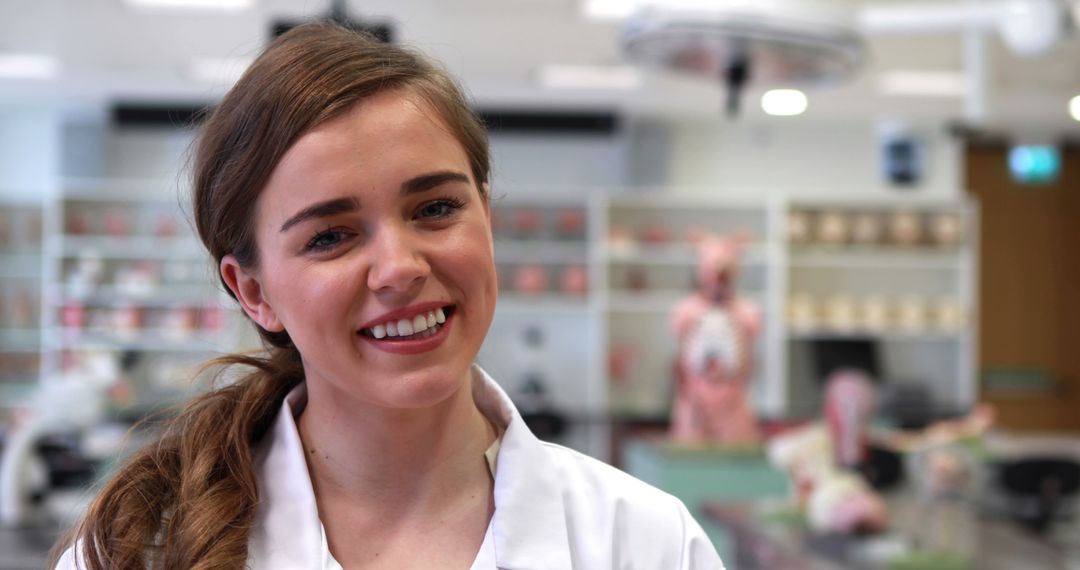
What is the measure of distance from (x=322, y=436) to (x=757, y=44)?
2876mm

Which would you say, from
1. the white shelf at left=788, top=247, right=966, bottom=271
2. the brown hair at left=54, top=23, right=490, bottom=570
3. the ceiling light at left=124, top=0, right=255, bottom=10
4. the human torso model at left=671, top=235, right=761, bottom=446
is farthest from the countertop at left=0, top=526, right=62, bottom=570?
the white shelf at left=788, top=247, right=966, bottom=271

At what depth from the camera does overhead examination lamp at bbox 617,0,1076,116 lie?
3.73 metres

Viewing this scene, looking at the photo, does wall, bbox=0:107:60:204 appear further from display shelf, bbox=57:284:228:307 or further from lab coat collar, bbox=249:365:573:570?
lab coat collar, bbox=249:365:573:570

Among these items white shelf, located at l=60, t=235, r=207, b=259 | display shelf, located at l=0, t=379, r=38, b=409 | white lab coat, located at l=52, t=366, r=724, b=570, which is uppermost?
white lab coat, located at l=52, t=366, r=724, b=570

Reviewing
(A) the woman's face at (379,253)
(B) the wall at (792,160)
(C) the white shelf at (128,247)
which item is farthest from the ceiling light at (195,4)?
(A) the woman's face at (379,253)

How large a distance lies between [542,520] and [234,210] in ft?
1.42

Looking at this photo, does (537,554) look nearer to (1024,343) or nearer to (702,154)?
(702,154)

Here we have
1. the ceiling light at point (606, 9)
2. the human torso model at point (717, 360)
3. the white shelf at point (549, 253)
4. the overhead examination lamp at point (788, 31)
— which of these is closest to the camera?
the overhead examination lamp at point (788, 31)

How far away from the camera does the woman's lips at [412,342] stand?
1.13 m

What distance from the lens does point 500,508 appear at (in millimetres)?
1218

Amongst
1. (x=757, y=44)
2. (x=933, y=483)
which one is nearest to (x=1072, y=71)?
(x=757, y=44)

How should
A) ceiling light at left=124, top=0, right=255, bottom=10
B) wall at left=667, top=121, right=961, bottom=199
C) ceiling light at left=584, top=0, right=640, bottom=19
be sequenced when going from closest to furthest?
1. ceiling light at left=584, top=0, right=640, bottom=19
2. ceiling light at left=124, top=0, right=255, bottom=10
3. wall at left=667, top=121, right=961, bottom=199

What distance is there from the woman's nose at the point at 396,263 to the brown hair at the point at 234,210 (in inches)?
5.1

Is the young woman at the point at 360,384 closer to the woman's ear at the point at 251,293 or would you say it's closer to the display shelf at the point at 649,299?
the woman's ear at the point at 251,293
